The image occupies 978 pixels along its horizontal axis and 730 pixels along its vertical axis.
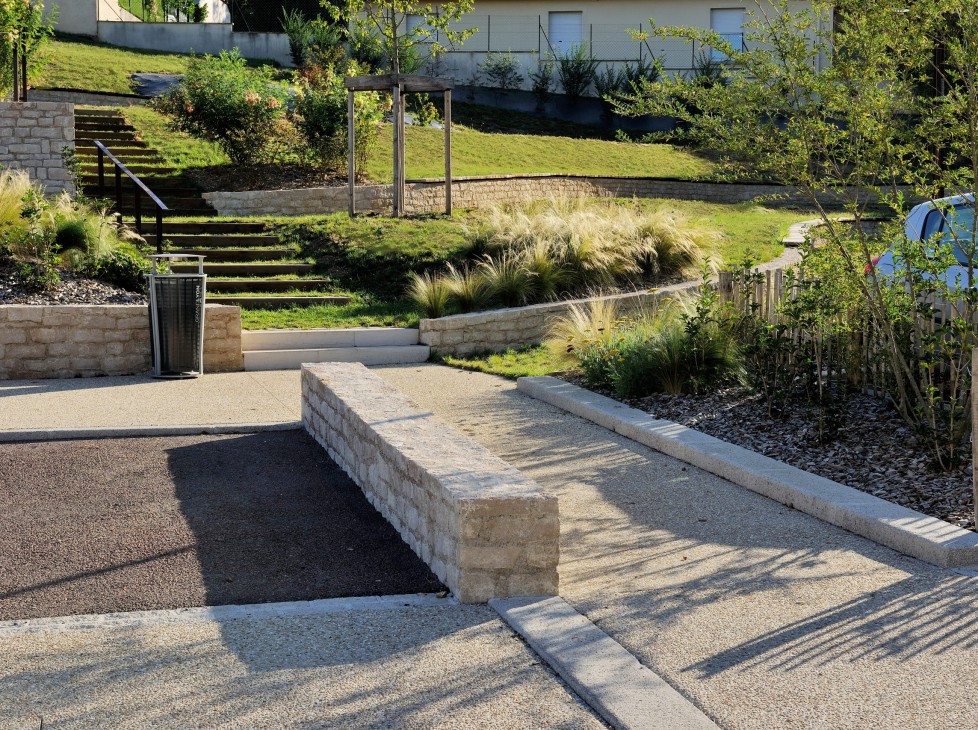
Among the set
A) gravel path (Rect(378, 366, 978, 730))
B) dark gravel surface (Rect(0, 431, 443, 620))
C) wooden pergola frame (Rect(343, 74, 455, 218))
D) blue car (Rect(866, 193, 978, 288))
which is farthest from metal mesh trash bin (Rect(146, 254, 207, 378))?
wooden pergola frame (Rect(343, 74, 455, 218))

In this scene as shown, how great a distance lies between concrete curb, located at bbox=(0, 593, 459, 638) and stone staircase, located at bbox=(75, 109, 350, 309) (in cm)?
863

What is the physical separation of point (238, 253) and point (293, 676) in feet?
37.2

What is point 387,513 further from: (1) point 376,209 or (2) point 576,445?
(1) point 376,209

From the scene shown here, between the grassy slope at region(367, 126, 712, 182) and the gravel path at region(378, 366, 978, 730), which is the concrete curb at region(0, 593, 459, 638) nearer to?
the gravel path at region(378, 366, 978, 730)

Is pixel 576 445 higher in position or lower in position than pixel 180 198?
lower

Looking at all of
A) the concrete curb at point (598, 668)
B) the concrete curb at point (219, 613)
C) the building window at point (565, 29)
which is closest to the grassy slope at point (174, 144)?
the concrete curb at point (219, 613)

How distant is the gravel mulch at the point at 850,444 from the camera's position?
6.21m

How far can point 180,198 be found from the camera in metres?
17.8

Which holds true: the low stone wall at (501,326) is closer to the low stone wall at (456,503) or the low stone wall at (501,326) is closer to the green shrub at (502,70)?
the low stone wall at (456,503)

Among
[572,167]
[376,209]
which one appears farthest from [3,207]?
[572,167]

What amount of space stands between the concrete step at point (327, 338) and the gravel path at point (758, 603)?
491cm

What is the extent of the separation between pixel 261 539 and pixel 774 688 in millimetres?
2840

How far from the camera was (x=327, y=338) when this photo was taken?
11781 mm

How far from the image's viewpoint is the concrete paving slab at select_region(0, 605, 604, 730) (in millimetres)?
3674
